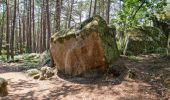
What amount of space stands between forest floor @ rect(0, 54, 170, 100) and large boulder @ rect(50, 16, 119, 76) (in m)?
0.57

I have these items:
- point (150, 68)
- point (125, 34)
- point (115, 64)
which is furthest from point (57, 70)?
point (125, 34)

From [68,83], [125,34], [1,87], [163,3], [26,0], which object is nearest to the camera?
[1,87]

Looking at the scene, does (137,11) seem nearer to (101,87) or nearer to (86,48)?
(86,48)

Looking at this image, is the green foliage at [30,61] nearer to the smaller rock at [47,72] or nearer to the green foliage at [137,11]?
the smaller rock at [47,72]

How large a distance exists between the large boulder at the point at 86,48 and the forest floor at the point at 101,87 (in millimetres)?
570

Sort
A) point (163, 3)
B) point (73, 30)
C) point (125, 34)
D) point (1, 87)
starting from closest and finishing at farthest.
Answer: point (1, 87) → point (73, 30) → point (163, 3) → point (125, 34)

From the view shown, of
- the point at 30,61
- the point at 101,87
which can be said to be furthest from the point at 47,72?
the point at 30,61

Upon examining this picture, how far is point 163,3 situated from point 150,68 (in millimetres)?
4882

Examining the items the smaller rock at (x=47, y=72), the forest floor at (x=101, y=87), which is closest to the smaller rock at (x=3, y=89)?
the forest floor at (x=101, y=87)

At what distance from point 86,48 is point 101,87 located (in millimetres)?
2032

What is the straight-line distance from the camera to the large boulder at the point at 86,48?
10.3 metres

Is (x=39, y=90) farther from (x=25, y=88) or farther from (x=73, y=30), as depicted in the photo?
(x=73, y=30)

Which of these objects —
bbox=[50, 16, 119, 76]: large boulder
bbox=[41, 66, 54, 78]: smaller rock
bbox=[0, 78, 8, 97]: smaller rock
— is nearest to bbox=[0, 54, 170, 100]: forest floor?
bbox=[0, 78, 8, 97]: smaller rock

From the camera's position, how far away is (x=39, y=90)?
9.52 metres
